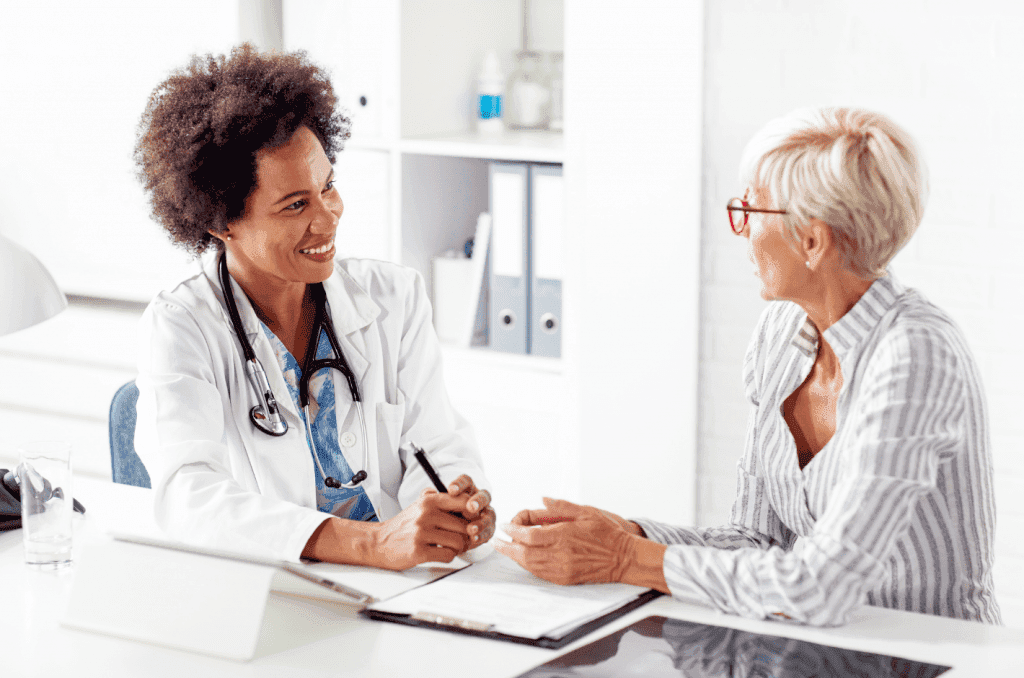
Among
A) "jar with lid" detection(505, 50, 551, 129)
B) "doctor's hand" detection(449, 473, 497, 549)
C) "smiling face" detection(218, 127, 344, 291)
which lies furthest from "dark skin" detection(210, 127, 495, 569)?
"jar with lid" detection(505, 50, 551, 129)

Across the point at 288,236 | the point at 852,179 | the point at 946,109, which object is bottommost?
the point at 288,236

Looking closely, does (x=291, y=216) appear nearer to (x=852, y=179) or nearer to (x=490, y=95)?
(x=852, y=179)

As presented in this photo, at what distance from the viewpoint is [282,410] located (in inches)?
72.5

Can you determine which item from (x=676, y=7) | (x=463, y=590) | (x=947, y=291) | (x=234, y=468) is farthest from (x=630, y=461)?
(x=463, y=590)

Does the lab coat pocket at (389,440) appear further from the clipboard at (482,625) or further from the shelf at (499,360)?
the shelf at (499,360)

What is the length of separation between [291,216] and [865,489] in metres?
0.98

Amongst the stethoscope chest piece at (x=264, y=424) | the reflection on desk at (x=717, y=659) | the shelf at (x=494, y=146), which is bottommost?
the reflection on desk at (x=717, y=659)

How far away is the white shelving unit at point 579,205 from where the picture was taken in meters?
2.73

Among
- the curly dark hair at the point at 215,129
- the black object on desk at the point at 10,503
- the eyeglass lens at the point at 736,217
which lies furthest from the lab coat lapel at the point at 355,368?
the eyeglass lens at the point at 736,217

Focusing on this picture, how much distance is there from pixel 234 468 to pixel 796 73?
A: 58.2 inches

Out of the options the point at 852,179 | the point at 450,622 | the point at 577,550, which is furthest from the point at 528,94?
the point at 450,622

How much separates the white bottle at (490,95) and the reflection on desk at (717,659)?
1985mm

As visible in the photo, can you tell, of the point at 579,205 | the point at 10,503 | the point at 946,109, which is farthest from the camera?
the point at 579,205

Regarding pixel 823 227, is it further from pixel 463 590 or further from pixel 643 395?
pixel 643 395
